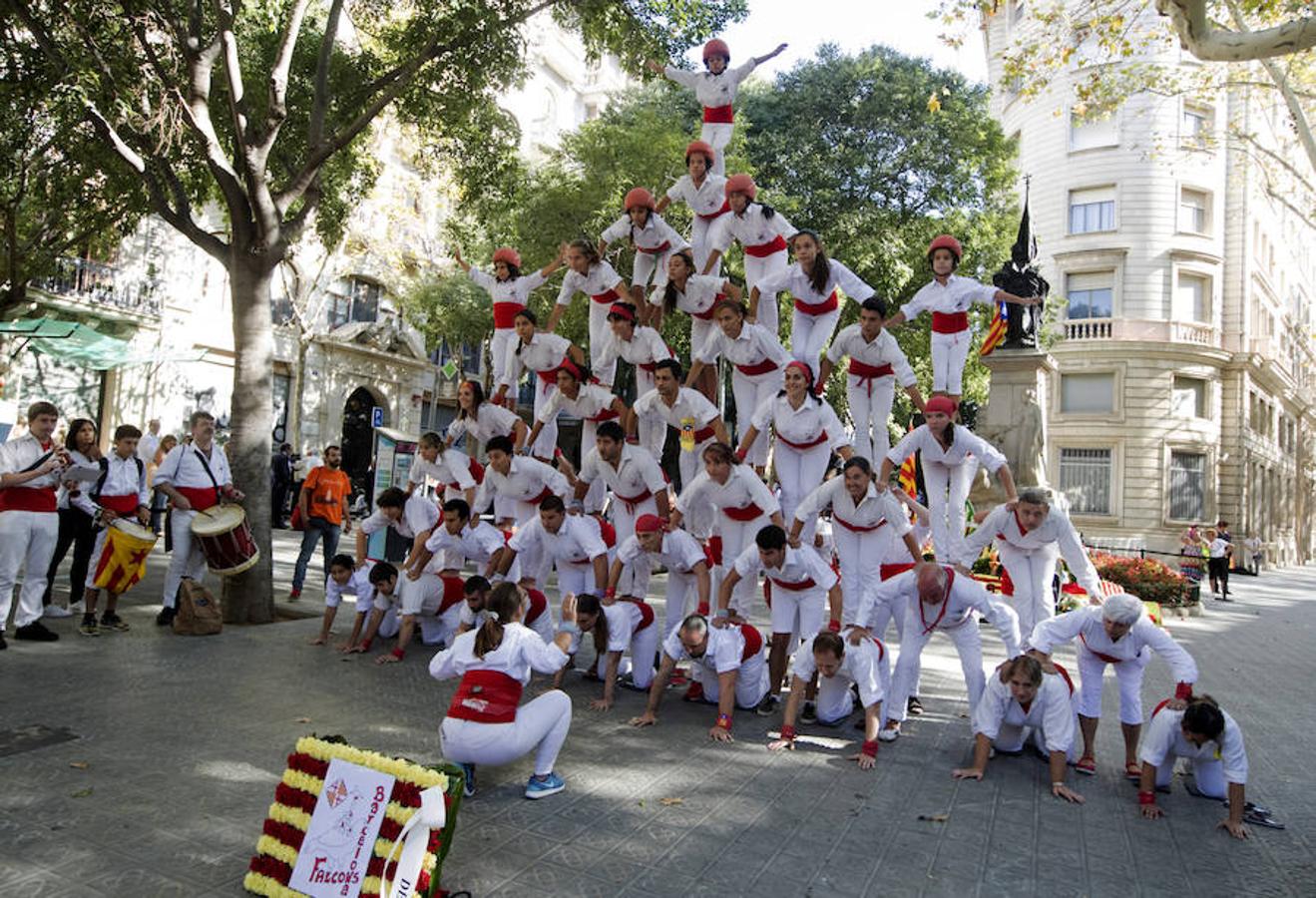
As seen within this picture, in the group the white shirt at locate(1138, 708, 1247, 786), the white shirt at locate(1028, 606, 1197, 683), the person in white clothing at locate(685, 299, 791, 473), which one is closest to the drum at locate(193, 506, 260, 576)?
the person in white clothing at locate(685, 299, 791, 473)

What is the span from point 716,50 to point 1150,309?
28.7 metres

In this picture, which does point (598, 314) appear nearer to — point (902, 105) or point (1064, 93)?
point (902, 105)

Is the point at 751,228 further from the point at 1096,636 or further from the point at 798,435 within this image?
the point at 1096,636

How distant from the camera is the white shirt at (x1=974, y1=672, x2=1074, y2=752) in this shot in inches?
234

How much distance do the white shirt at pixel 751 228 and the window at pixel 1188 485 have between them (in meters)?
28.2

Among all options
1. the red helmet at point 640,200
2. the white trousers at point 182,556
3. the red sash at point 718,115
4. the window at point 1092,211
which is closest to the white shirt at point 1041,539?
the red helmet at point 640,200

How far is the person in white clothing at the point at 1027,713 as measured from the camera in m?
5.90

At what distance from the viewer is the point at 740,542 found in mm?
8430

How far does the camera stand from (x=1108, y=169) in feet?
110

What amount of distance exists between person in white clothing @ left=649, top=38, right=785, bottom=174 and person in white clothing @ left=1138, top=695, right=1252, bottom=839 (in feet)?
23.6

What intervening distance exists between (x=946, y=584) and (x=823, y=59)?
23.1 m

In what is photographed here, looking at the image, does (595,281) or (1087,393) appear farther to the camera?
(1087,393)


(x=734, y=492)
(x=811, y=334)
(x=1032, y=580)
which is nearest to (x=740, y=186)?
(x=811, y=334)

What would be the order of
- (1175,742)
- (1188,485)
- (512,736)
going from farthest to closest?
(1188,485), (1175,742), (512,736)
